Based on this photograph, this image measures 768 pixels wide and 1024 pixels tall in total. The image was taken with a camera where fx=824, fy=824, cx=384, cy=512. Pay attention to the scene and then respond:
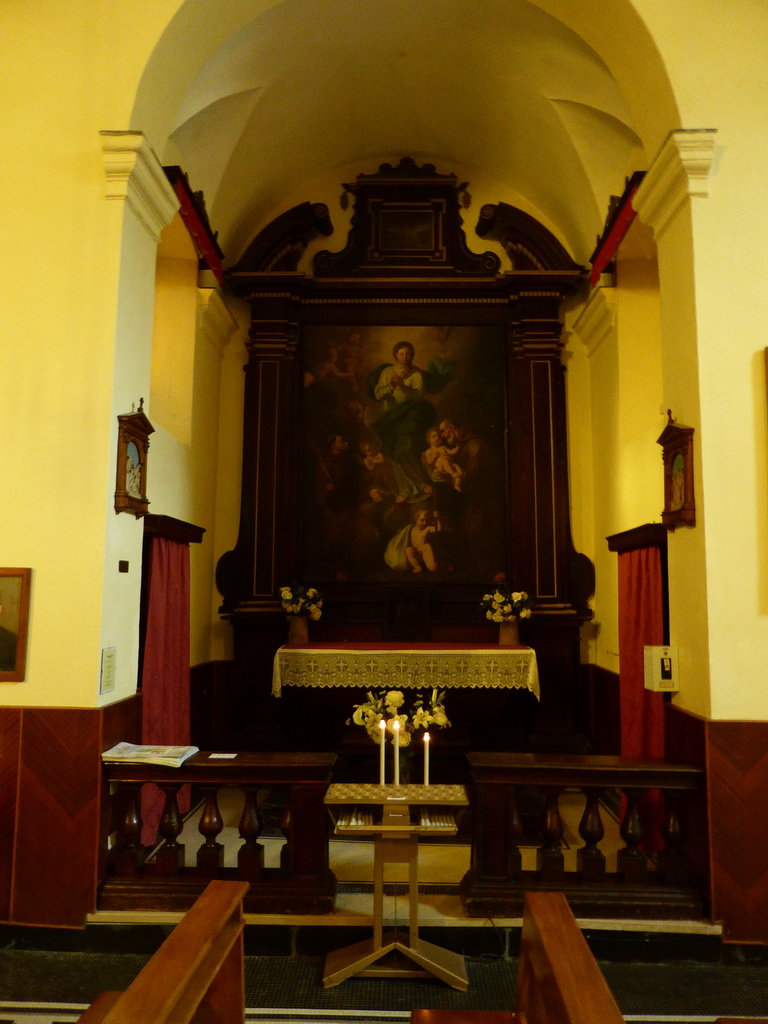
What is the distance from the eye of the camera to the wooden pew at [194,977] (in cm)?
204

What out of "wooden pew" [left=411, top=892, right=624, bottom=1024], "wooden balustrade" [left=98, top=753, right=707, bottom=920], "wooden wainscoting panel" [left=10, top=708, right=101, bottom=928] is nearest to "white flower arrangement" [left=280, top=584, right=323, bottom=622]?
"wooden balustrade" [left=98, top=753, right=707, bottom=920]

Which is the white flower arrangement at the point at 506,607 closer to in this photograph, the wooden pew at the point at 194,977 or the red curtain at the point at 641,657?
the red curtain at the point at 641,657

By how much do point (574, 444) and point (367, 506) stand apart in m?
2.27

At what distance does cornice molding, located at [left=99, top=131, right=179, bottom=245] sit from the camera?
177 inches

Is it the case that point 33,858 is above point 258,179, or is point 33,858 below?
below

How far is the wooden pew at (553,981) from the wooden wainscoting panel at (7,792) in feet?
7.81

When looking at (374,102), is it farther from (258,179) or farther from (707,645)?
(707,645)

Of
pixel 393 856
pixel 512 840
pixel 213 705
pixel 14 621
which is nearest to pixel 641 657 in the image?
pixel 512 840

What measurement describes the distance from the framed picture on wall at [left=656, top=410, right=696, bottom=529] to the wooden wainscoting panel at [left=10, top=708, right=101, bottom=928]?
3.24 metres

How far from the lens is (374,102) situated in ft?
26.2

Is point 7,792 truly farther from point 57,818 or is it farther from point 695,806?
point 695,806

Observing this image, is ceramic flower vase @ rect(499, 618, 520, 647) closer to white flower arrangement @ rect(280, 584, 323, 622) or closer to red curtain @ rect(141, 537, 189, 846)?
white flower arrangement @ rect(280, 584, 323, 622)

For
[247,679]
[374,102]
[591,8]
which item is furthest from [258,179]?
[247,679]

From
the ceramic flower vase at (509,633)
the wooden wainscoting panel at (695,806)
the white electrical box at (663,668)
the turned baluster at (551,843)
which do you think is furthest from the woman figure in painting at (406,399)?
the turned baluster at (551,843)
